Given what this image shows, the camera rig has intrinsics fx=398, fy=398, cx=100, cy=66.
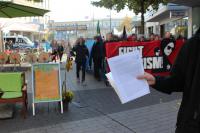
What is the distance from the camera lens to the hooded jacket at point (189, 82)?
241 cm

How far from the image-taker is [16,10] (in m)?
10.3

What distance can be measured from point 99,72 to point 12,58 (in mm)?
5217

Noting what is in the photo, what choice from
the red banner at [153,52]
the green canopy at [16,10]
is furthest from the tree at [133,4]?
the green canopy at [16,10]

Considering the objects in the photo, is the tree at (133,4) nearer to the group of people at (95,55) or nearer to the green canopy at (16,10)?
the group of people at (95,55)

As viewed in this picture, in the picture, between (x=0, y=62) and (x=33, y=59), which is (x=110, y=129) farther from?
(x=0, y=62)

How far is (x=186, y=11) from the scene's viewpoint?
24.3m

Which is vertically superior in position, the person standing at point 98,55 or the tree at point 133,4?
the tree at point 133,4

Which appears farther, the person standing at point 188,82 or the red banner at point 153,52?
the red banner at point 153,52

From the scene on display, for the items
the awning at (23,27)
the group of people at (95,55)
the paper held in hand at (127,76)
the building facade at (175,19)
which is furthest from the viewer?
the awning at (23,27)

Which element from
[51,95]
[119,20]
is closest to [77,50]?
[51,95]

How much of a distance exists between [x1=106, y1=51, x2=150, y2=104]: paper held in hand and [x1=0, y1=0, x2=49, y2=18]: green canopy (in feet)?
21.9

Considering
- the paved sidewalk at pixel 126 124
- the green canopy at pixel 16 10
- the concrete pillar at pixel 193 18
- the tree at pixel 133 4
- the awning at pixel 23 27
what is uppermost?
the awning at pixel 23 27

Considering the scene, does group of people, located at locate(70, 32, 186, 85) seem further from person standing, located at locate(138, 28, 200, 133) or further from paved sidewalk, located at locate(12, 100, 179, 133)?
person standing, located at locate(138, 28, 200, 133)

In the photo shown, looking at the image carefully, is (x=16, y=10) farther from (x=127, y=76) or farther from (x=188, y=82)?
(x=188, y=82)
